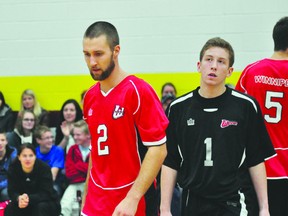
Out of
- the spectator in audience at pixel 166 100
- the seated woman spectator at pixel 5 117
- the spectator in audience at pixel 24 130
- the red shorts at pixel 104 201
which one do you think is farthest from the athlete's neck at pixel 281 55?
the seated woman spectator at pixel 5 117

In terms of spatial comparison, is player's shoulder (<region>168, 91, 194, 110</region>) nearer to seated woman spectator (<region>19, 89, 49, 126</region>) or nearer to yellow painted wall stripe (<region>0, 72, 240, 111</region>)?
seated woman spectator (<region>19, 89, 49, 126</region>)

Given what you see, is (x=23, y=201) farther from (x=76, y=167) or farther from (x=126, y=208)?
(x=126, y=208)

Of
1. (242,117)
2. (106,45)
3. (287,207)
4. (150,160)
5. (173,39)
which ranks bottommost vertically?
(287,207)

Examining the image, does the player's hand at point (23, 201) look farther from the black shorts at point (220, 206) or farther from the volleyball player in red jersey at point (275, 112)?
the black shorts at point (220, 206)

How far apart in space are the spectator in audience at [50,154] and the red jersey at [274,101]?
4671mm

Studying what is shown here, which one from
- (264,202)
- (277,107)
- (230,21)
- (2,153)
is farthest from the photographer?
(230,21)

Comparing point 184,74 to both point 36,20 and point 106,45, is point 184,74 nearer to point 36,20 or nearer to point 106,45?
point 36,20

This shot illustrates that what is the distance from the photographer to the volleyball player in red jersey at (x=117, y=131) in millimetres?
3672

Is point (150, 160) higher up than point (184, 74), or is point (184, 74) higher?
point (184, 74)

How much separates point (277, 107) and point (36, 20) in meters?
6.36

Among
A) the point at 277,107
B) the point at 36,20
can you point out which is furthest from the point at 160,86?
the point at 277,107

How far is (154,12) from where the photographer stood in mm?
9945

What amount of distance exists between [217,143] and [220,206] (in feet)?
1.36

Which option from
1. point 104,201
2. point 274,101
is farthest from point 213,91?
point 104,201
